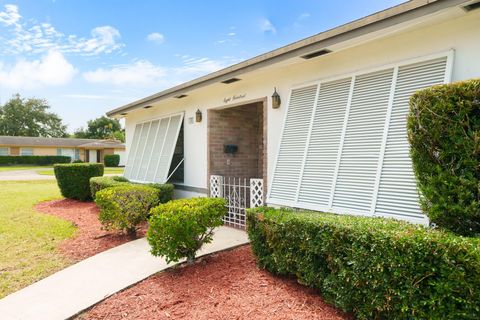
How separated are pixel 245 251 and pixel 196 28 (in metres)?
9.08

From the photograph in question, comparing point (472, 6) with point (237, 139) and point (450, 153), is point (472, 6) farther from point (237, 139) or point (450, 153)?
point (237, 139)

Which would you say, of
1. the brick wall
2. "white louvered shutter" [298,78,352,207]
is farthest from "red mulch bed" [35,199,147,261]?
"white louvered shutter" [298,78,352,207]

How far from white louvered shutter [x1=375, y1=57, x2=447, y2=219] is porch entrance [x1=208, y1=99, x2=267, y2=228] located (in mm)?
4111

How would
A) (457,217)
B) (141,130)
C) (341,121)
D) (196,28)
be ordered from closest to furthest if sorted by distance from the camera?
1. (457,217)
2. (341,121)
3. (196,28)
4. (141,130)

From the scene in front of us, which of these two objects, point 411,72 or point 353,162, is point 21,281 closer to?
point 353,162

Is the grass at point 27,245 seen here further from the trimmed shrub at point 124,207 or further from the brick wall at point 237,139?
the brick wall at point 237,139

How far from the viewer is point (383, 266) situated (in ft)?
9.98

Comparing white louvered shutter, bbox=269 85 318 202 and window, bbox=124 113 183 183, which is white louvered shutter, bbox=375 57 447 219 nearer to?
white louvered shutter, bbox=269 85 318 202

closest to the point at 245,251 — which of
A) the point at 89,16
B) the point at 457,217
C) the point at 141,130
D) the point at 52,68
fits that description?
the point at 457,217

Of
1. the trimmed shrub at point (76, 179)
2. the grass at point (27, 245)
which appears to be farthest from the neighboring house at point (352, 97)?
the trimmed shrub at point (76, 179)

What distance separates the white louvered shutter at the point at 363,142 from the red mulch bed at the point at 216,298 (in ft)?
5.84

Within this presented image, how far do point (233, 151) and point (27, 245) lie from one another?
561 centimetres

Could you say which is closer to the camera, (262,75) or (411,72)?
(411,72)

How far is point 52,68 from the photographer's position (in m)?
24.7
